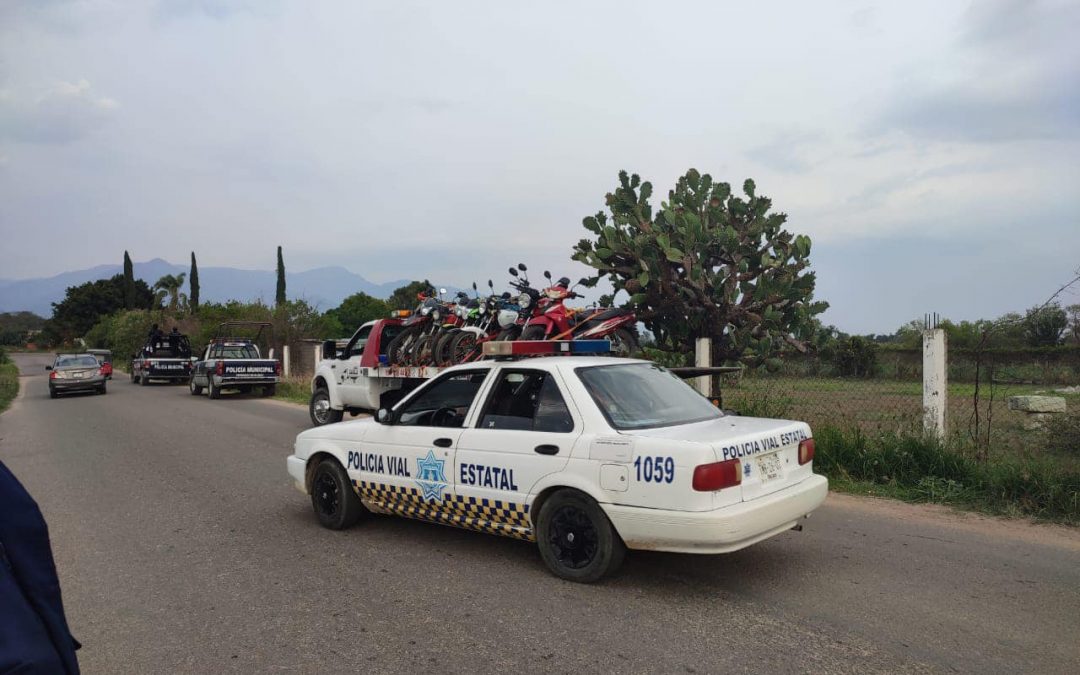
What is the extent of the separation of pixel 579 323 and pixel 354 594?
6.48 m

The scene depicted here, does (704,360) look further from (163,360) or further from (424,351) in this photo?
(163,360)

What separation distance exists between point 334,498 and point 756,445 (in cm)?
357

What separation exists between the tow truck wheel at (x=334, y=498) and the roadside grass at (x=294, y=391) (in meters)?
14.9

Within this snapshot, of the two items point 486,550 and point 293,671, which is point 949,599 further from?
point 293,671

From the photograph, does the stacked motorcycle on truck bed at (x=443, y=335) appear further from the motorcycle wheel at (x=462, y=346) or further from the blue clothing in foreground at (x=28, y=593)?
the blue clothing in foreground at (x=28, y=593)

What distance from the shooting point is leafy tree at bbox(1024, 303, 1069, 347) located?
26.7ft

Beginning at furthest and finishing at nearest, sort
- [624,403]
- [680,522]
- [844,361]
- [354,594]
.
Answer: [844,361] < [624,403] < [354,594] < [680,522]

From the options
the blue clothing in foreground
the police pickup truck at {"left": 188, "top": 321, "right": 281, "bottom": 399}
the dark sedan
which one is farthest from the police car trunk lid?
the dark sedan

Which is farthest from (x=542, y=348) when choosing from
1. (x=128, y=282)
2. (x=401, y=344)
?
(x=128, y=282)

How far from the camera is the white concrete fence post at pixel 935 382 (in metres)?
8.15

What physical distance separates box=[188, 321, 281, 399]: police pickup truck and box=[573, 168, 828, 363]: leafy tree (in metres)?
12.7

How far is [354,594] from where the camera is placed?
16.2 ft

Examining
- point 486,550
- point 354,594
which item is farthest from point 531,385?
point 354,594

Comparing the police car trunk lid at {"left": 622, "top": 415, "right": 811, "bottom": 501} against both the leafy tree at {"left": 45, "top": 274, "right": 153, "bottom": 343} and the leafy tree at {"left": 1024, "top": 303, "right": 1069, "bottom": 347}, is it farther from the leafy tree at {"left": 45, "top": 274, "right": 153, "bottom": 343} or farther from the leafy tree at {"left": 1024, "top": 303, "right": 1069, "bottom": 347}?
the leafy tree at {"left": 45, "top": 274, "right": 153, "bottom": 343}
